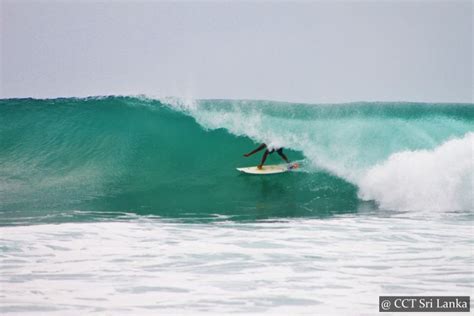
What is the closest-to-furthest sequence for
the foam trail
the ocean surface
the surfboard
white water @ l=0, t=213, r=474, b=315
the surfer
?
white water @ l=0, t=213, r=474, b=315
the ocean surface
the foam trail
the surfboard
the surfer

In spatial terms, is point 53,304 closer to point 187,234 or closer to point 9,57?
point 187,234

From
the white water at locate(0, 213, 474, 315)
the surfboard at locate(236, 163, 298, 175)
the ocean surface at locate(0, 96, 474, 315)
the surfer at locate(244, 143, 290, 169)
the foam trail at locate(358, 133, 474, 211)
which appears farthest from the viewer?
the surfer at locate(244, 143, 290, 169)

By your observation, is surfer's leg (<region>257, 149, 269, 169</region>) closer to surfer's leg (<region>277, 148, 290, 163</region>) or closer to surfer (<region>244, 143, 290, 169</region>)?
surfer (<region>244, 143, 290, 169</region>)

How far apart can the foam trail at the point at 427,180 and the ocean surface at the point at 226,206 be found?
0.01 metres

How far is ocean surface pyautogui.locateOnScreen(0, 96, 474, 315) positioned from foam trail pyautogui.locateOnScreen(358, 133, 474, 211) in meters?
0.01

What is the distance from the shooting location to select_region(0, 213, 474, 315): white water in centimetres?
251

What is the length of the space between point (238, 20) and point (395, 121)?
5.81 ft

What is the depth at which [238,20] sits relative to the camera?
3.70m

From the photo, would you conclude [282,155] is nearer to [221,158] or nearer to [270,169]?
[270,169]

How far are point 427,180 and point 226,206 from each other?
67.7 inches

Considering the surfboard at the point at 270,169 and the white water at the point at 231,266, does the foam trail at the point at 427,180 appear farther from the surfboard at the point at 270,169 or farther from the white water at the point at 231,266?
the surfboard at the point at 270,169

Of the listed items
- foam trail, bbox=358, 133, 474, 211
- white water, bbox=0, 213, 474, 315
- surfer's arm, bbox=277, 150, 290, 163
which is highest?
surfer's arm, bbox=277, 150, 290, 163

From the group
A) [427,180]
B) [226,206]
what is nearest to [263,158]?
[226,206]

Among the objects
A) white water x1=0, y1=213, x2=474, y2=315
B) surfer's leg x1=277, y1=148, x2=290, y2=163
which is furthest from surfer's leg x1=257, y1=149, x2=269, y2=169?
white water x1=0, y1=213, x2=474, y2=315
